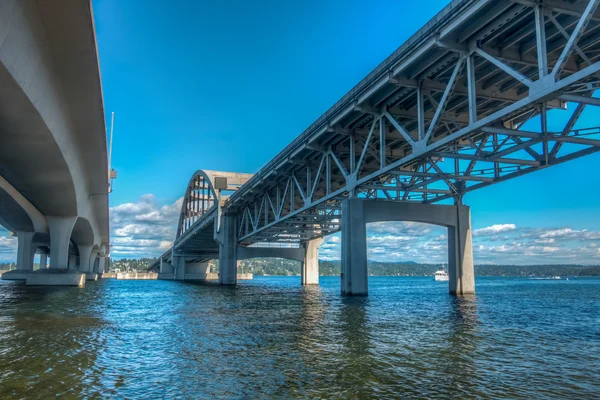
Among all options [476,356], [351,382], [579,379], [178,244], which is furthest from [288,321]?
[178,244]

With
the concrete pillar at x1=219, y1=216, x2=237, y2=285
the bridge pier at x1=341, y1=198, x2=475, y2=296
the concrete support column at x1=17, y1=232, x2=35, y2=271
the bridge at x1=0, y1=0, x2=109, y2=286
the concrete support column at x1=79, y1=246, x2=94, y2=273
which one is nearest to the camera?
the bridge at x1=0, y1=0, x2=109, y2=286

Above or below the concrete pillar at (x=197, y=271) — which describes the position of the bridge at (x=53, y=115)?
above

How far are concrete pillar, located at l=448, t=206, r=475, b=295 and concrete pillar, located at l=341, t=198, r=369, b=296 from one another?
850 cm

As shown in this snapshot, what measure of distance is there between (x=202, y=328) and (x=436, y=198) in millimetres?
28063

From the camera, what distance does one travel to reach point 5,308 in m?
28.8

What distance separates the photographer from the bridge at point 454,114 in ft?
68.6

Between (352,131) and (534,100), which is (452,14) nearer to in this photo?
(534,100)

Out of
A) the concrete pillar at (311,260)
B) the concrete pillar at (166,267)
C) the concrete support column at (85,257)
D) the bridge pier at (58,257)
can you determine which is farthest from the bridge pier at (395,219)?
the concrete pillar at (166,267)

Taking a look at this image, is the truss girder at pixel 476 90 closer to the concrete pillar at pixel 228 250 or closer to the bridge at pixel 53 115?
the bridge at pixel 53 115

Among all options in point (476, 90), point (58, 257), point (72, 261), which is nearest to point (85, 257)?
point (58, 257)

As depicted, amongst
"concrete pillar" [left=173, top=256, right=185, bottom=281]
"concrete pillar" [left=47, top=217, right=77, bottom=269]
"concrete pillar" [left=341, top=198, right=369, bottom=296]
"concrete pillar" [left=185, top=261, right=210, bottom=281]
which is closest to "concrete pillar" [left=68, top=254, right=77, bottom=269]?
"concrete pillar" [left=173, top=256, right=185, bottom=281]

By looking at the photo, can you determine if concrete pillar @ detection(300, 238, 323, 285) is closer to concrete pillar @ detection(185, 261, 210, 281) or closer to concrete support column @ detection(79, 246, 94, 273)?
concrete support column @ detection(79, 246, 94, 273)

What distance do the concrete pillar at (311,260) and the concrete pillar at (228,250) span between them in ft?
42.9

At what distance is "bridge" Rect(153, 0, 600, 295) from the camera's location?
2092 cm
